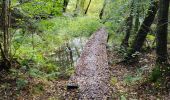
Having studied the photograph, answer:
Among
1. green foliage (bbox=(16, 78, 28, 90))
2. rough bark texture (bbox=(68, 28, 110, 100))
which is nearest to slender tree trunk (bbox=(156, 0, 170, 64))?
rough bark texture (bbox=(68, 28, 110, 100))

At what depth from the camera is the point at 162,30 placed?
29.3ft

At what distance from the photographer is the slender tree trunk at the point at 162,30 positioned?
876 centimetres

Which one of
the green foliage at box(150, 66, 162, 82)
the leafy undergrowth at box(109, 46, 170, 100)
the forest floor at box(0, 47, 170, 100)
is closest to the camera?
the forest floor at box(0, 47, 170, 100)

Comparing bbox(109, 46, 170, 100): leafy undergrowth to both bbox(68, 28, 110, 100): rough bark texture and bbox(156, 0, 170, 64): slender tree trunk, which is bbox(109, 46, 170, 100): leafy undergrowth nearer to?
bbox(68, 28, 110, 100): rough bark texture

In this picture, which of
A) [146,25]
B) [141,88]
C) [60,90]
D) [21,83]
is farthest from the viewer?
[146,25]

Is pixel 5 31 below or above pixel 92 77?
above

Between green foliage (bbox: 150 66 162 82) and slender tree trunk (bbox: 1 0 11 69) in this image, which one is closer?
slender tree trunk (bbox: 1 0 11 69)

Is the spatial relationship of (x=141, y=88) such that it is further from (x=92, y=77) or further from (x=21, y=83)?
(x=21, y=83)

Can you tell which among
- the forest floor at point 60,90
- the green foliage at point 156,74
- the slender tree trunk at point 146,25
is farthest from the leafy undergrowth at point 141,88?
the slender tree trunk at point 146,25

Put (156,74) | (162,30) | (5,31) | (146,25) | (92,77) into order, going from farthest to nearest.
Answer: (146,25)
(92,77)
(156,74)
(162,30)
(5,31)

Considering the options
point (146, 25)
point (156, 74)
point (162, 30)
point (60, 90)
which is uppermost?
point (146, 25)

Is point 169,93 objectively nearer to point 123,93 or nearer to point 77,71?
point 123,93

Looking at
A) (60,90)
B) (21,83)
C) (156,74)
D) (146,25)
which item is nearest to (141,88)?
(156,74)

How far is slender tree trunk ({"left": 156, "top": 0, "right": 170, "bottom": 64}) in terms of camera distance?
876 centimetres
